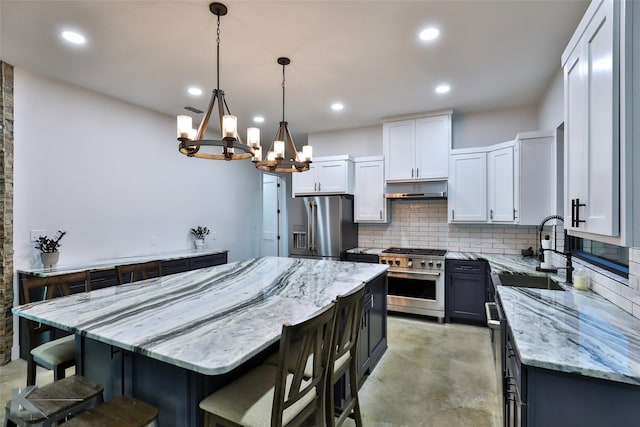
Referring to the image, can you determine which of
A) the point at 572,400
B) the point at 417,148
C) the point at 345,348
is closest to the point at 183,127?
the point at 345,348

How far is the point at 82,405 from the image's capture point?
1335mm

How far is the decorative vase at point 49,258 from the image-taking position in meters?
3.08

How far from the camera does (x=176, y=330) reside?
4.62ft

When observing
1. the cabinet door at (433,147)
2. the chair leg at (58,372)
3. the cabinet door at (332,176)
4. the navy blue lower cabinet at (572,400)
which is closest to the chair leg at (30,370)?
the chair leg at (58,372)

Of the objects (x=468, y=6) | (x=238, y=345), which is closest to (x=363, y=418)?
(x=238, y=345)

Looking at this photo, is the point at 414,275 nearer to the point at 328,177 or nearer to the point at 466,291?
the point at 466,291

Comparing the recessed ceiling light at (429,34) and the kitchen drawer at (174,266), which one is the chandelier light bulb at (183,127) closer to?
the recessed ceiling light at (429,34)

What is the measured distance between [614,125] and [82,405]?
97.8 inches

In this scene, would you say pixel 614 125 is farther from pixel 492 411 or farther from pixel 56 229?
pixel 56 229

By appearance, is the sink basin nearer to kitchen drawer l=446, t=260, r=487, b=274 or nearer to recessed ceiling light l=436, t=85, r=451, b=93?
kitchen drawer l=446, t=260, r=487, b=274

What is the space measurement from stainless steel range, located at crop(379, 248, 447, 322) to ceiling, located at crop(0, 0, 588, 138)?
2.03m

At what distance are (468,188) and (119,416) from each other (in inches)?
165

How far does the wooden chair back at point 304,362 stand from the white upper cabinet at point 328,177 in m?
3.50

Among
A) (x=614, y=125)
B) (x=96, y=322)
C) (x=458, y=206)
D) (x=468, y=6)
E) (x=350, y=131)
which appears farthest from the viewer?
(x=350, y=131)
